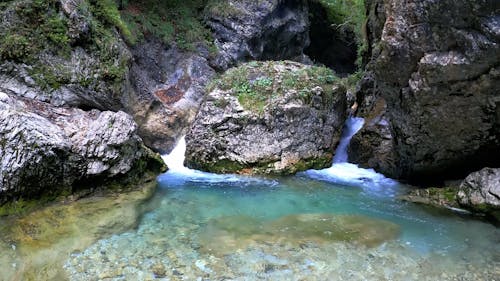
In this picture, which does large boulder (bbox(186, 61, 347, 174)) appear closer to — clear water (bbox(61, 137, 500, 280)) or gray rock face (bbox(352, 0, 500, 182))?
clear water (bbox(61, 137, 500, 280))

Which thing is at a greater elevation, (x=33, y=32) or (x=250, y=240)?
(x=33, y=32)

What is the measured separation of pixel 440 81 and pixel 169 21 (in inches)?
503

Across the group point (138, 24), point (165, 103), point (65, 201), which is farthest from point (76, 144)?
point (138, 24)

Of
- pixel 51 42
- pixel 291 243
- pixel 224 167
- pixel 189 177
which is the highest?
pixel 51 42

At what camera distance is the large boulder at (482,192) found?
7.59m

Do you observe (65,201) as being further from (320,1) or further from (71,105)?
(320,1)

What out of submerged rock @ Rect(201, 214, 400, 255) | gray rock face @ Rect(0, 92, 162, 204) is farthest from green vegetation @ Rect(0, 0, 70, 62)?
submerged rock @ Rect(201, 214, 400, 255)

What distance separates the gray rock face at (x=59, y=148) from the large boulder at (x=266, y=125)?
2126 millimetres

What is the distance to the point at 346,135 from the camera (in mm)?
13281

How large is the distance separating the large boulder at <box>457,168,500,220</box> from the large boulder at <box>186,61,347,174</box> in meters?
4.50

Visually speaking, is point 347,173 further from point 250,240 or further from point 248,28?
point 248,28

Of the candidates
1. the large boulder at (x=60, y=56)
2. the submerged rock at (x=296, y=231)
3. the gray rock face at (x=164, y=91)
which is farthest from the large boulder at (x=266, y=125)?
the submerged rock at (x=296, y=231)

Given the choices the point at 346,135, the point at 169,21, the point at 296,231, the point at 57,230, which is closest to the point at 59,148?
the point at 57,230

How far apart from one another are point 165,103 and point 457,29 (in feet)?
33.9
